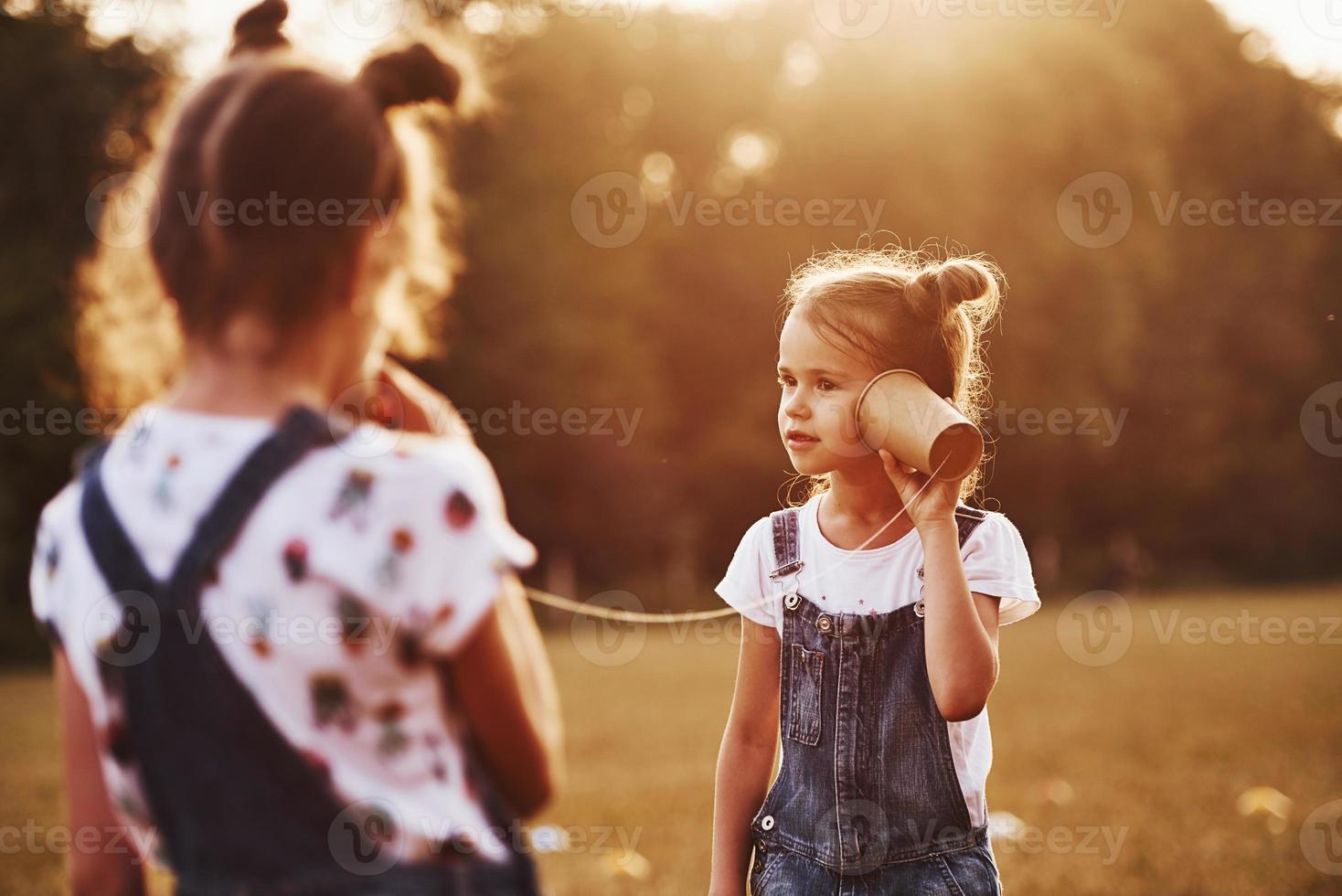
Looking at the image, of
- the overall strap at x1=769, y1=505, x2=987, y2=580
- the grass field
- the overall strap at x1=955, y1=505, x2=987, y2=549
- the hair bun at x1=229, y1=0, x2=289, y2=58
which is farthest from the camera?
the grass field

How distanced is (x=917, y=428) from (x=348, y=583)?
116cm

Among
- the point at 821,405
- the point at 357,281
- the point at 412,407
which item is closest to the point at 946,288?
the point at 821,405

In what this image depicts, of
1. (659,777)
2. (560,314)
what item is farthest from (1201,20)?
(659,777)

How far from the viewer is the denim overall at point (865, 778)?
7.32ft

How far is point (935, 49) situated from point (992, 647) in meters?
27.1

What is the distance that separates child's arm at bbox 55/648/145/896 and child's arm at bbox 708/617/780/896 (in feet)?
3.78

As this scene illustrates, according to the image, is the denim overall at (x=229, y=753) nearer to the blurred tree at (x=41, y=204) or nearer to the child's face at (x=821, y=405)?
the child's face at (x=821, y=405)

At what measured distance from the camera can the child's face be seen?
236cm

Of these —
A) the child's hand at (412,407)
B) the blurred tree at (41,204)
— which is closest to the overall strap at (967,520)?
the child's hand at (412,407)

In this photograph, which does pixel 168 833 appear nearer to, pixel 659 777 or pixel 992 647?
pixel 992 647

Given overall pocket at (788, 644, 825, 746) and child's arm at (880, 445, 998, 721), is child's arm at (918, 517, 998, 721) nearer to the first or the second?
child's arm at (880, 445, 998, 721)

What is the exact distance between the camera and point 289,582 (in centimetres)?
133

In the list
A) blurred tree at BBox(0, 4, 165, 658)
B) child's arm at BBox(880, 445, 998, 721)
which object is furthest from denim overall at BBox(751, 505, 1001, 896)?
blurred tree at BBox(0, 4, 165, 658)

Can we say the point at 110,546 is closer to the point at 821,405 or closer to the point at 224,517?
the point at 224,517
